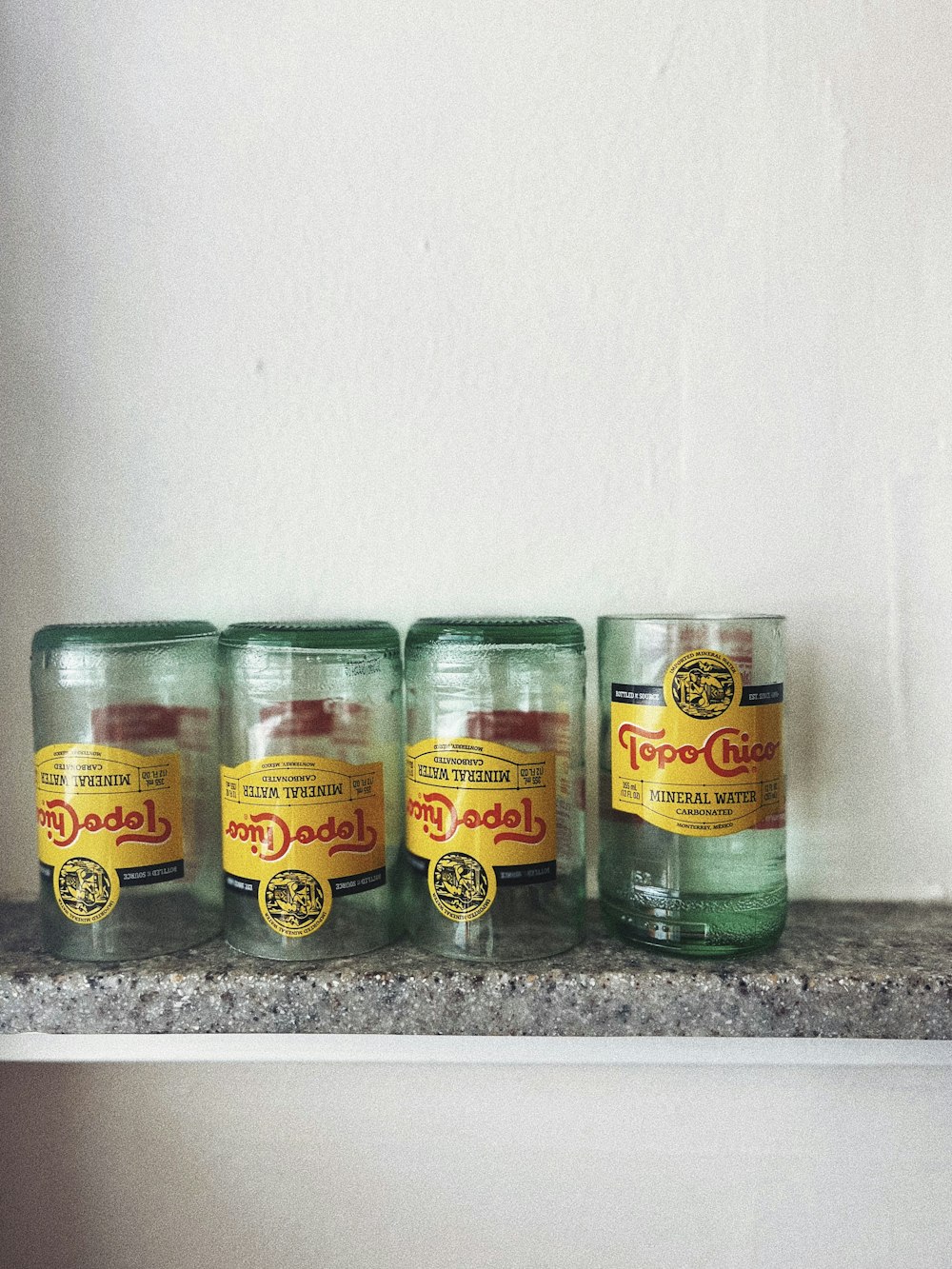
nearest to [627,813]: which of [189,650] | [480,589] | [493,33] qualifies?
[480,589]

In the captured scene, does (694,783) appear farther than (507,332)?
No

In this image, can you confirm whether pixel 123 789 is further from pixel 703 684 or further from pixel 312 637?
pixel 703 684

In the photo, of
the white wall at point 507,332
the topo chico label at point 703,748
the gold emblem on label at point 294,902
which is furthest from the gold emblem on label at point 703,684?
the gold emblem on label at point 294,902

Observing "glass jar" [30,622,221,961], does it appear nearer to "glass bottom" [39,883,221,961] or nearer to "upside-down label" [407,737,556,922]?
"glass bottom" [39,883,221,961]

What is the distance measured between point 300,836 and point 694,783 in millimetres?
220

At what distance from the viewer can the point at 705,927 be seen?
0.51 metres

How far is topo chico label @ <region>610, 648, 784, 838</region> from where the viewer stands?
489 millimetres

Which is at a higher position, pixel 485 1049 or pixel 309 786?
pixel 309 786

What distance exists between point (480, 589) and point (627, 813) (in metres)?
0.18

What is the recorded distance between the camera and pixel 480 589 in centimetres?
60

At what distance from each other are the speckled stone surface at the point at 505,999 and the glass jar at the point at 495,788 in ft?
0.09

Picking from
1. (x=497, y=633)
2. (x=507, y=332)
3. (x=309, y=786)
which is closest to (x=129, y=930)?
(x=309, y=786)

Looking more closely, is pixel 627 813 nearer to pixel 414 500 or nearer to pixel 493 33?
pixel 414 500

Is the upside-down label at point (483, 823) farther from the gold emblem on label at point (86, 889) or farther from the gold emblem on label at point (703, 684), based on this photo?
the gold emblem on label at point (86, 889)
